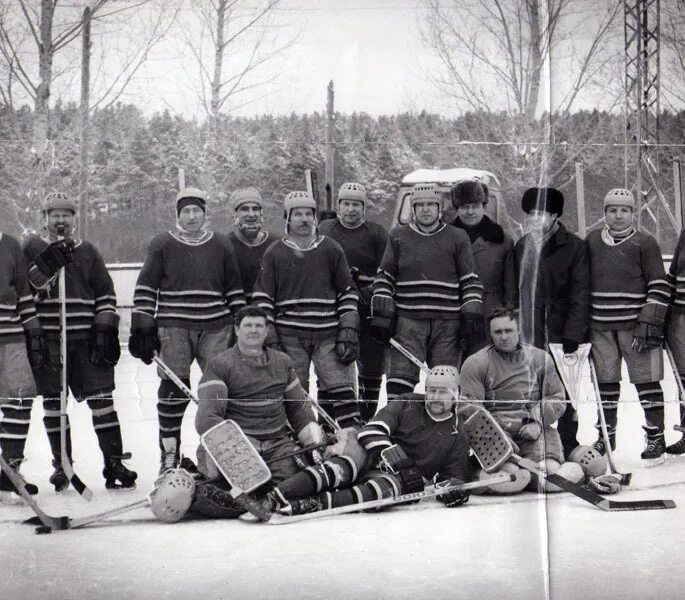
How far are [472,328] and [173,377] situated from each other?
1.14m

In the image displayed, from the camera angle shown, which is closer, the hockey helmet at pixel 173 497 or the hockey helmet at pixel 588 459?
the hockey helmet at pixel 173 497

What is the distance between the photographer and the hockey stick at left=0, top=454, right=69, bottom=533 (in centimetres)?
432

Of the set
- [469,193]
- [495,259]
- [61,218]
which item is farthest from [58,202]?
[495,259]

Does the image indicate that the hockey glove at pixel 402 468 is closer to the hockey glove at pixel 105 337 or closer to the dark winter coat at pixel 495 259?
the dark winter coat at pixel 495 259

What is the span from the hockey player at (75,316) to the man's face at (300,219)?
716mm

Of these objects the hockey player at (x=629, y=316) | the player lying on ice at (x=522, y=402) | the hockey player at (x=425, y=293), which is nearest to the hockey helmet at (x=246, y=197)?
the hockey player at (x=425, y=293)

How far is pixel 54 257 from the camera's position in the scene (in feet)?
14.2

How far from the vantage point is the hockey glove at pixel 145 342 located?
4.31 meters

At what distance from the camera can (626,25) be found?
4.30 metres

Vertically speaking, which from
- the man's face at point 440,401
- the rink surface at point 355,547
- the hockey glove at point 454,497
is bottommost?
the rink surface at point 355,547

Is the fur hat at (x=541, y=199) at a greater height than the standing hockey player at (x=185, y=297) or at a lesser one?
greater

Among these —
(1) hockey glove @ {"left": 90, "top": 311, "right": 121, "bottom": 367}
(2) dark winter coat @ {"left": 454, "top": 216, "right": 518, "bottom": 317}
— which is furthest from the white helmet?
(1) hockey glove @ {"left": 90, "top": 311, "right": 121, "bottom": 367}

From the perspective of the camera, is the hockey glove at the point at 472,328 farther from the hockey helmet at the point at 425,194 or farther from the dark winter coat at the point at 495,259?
the hockey helmet at the point at 425,194

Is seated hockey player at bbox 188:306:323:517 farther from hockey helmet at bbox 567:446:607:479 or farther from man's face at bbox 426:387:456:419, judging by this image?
hockey helmet at bbox 567:446:607:479
